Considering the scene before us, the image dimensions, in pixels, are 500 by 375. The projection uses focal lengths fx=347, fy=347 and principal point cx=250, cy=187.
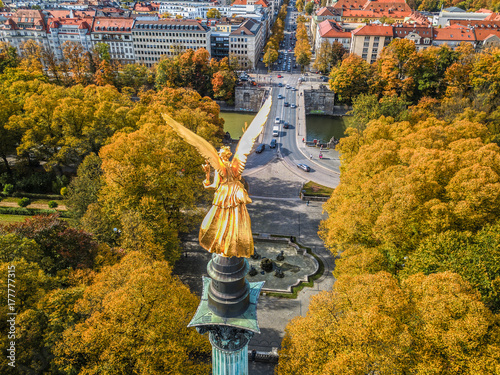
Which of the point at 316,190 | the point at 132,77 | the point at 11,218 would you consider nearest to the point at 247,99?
the point at 132,77

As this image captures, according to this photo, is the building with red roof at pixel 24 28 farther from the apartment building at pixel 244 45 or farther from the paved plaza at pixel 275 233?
the paved plaza at pixel 275 233

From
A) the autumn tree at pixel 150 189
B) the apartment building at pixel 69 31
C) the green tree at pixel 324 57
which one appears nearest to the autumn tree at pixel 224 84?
the green tree at pixel 324 57

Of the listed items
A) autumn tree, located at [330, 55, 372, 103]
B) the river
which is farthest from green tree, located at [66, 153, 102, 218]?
autumn tree, located at [330, 55, 372, 103]

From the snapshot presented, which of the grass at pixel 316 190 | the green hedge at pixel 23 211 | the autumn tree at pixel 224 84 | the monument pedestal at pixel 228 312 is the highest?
the monument pedestal at pixel 228 312

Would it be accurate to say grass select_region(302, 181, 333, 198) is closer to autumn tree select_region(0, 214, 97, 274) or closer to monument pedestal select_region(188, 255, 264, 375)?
autumn tree select_region(0, 214, 97, 274)

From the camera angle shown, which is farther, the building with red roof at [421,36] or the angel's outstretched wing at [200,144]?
the building with red roof at [421,36]

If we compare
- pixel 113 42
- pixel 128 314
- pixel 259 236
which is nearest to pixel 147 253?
pixel 128 314

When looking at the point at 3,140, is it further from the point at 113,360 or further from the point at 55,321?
the point at 113,360

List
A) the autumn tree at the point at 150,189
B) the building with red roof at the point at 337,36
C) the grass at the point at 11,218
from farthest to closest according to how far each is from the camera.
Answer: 1. the building with red roof at the point at 337,36
2. the grass at the point at 11,218
3. the autumn tree at the point at 150,189
